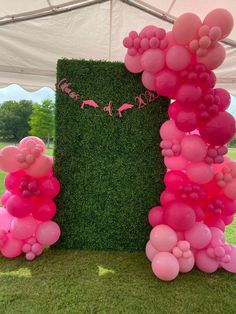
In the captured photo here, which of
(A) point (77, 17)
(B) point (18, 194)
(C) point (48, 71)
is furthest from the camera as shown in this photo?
(C) point (48, 71)

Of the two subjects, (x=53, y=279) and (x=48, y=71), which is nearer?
(x=53, y=279)

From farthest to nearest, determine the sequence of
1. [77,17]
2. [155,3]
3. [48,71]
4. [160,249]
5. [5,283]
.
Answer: [48,71] → [77,17] → [155,3] → [160,249] → [5,283]

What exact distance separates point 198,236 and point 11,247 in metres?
1.54

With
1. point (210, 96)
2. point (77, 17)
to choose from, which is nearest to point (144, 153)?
point (210, 96)

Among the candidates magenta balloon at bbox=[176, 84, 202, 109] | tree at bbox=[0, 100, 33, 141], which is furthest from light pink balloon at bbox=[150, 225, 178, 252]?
tree at bbox=[0, 100, 33, 141]

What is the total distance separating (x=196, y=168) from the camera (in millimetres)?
1993

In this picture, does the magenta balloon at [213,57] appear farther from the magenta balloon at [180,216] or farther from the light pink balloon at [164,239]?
the light pink balloon at [164,239]

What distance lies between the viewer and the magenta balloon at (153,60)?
1.92m

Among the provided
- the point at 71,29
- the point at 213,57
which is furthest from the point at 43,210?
the point at 71,29

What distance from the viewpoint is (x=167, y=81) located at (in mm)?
1943

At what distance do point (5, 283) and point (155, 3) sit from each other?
2934 mm

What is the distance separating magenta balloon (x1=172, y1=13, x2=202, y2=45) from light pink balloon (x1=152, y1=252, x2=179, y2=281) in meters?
1.58

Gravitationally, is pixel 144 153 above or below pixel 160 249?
above

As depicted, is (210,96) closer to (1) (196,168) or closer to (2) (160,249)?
(1) (196,168)
